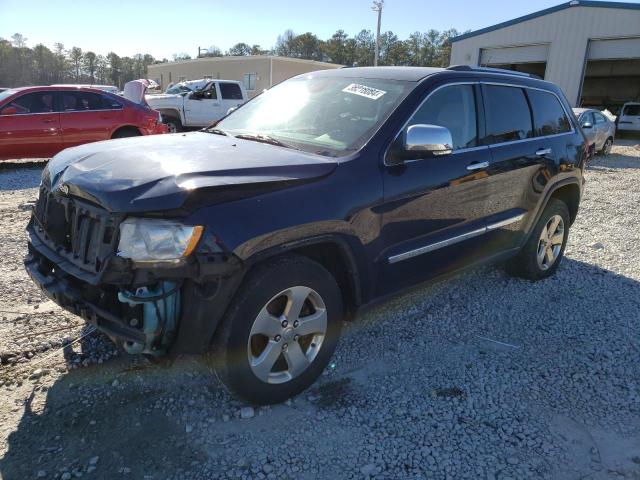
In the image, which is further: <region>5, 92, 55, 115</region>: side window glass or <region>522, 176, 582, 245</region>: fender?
<region>5, 92, 55, 115</region>: side window glass

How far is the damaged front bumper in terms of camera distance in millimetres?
2262

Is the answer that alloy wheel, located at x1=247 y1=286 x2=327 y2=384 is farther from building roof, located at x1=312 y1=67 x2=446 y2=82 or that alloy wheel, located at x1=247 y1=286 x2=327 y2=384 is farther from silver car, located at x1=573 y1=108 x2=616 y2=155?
silver car, located at x1=573 y1=108 x2=616 y2=155

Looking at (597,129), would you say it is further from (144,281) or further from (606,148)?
(144,281)

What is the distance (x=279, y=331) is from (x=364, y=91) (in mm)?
1803

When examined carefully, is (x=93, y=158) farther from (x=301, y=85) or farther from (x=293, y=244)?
(x=301, y=85)

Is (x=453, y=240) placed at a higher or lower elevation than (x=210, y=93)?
lower

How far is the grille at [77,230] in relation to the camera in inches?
92.0

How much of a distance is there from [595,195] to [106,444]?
9.82 m

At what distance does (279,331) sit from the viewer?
8.86 ft

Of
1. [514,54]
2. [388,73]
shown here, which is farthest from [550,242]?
[514,54]

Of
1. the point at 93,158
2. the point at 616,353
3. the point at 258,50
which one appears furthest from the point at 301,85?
the point at 258,50

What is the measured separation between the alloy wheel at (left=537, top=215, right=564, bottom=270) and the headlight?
3.66 metres

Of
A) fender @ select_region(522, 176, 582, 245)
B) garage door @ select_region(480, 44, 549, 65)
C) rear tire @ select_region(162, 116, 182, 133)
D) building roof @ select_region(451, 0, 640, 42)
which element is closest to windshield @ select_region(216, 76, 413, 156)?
fender @ select_region(522, 176, 582, 245)

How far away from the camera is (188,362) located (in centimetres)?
326
